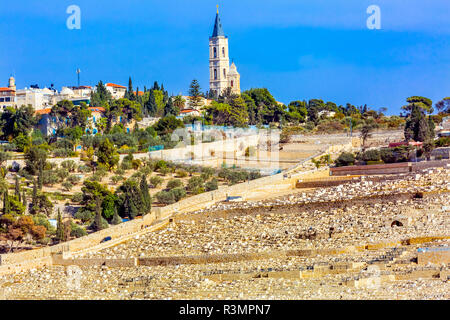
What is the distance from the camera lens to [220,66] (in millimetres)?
84812

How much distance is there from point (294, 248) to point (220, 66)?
58.6m

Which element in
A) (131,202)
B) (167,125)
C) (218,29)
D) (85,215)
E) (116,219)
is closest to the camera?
(116,219)

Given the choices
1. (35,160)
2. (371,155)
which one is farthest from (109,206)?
(371,155)

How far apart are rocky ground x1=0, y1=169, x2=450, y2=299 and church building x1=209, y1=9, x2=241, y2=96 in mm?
46694

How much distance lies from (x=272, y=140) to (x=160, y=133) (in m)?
6.45

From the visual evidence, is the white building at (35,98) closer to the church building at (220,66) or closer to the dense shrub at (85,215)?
the church building at (220,66)

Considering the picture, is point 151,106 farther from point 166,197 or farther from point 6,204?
point 6,204

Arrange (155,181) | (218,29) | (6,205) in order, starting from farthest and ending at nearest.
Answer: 1. (218,29)
2. (155,181)
3. (6,205)

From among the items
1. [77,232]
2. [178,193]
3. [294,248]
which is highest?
[178,193]

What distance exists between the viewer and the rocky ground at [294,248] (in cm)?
2133

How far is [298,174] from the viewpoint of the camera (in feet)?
142

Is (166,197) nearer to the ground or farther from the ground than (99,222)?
farther from the ground

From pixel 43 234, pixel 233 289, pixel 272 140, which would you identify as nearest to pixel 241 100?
pixel 272 140

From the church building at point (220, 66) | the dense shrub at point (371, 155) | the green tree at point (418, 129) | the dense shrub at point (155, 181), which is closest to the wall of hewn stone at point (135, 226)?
the dense shrub at point (371, 155)
